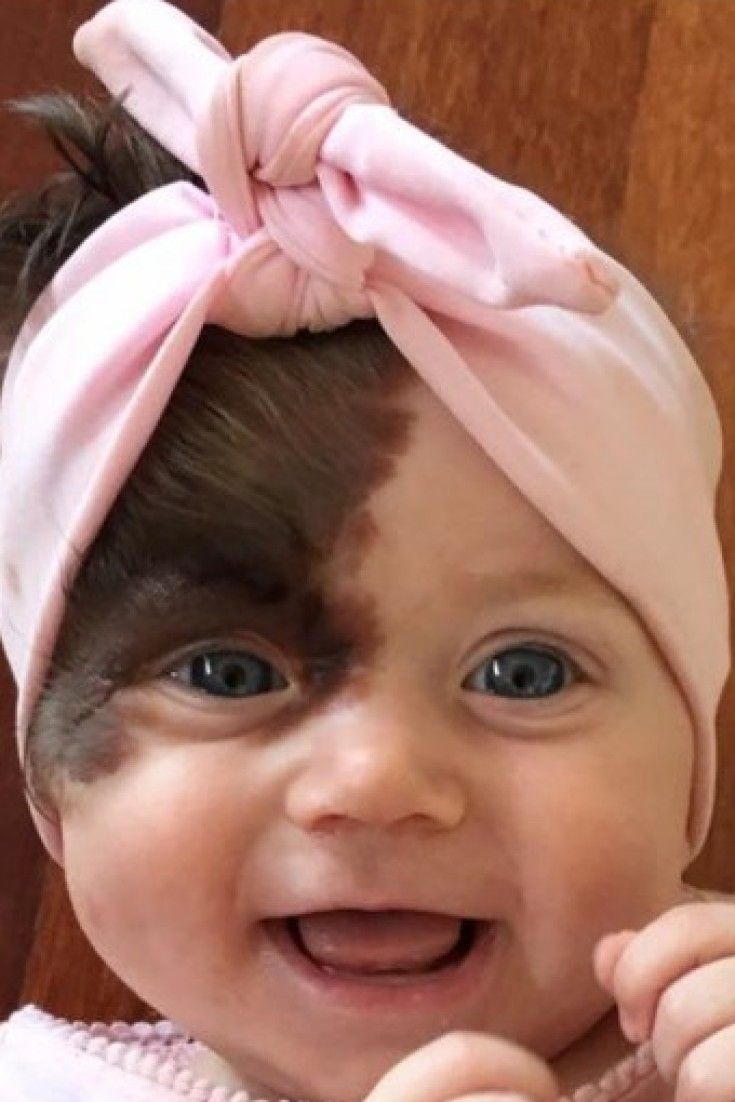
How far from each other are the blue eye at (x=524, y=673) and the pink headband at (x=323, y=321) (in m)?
0.03

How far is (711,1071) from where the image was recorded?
0.53 metres

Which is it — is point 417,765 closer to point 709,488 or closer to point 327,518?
point 327,518

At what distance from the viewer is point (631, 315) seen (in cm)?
71

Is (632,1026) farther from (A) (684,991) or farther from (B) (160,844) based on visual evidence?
(B) (160,844)

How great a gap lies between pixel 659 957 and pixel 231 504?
197 millimetres

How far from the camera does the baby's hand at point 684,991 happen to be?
0.54 metres

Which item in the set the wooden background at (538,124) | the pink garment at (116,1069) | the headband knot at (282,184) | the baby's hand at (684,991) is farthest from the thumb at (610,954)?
the wooden background at (538,124)

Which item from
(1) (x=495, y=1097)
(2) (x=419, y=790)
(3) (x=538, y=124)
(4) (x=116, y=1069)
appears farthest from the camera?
(3) (x=538, y=124)

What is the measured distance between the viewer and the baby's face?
634 millimetres

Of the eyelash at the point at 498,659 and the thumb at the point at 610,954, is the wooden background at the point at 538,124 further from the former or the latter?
the thumb at the point at 610,954

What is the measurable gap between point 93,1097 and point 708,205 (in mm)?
490

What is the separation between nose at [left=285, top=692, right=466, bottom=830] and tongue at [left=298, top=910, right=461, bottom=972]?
0.14 ft

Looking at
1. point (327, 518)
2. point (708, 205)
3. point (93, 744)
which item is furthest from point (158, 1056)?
point (708, 205)

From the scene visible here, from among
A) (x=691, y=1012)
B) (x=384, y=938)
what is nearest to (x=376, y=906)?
(x=384, y=938)
